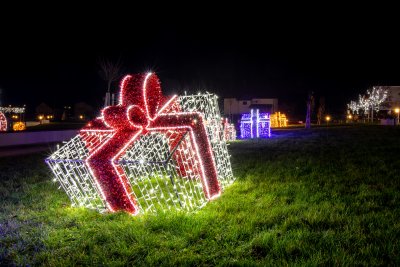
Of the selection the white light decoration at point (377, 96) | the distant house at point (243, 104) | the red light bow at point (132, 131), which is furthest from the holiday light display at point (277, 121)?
the red light bow at point (132, 131)

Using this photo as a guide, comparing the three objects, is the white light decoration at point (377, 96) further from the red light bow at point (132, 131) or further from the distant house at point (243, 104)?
the red light bow at point (132, 131)

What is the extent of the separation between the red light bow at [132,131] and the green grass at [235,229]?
37cm

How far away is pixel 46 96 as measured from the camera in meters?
70.4

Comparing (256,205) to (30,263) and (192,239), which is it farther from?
(30,263)

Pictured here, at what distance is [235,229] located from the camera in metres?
4.87

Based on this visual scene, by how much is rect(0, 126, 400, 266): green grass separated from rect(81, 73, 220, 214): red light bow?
37 cm

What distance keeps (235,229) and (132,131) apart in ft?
7.66

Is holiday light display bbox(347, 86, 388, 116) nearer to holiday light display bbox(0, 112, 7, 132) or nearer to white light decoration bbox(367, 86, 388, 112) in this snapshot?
white light decoration bbox(367, 86, 388, 112)

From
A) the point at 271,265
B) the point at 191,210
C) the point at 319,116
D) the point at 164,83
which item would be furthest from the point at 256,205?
the point at 164,83

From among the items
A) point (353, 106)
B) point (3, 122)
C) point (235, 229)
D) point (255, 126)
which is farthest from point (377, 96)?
point (235, 229)

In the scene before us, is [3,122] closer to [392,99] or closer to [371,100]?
[371,100]

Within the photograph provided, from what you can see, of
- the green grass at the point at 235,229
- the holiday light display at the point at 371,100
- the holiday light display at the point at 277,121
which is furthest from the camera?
the holiday light display at the point at 371,100

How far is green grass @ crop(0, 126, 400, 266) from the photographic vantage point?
410 centimetres

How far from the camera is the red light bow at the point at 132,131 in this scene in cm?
573
